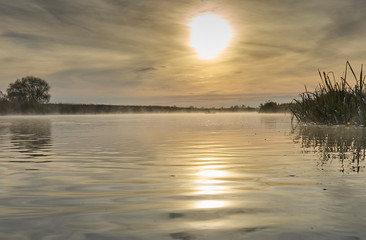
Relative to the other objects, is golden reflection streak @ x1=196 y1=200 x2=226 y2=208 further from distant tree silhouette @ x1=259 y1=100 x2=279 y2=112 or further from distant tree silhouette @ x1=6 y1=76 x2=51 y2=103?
distant tree silhouette @ x1=6 y1=76 x2=51 y2=103

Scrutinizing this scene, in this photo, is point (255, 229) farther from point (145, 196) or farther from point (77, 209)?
point (77, 209)

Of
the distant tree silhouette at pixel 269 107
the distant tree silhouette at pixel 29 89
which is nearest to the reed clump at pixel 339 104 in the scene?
the distant tree silhouette at pixel 269 107

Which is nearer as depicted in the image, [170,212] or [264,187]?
[170,212]

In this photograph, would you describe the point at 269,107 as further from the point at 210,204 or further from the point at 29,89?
the point at 29,89

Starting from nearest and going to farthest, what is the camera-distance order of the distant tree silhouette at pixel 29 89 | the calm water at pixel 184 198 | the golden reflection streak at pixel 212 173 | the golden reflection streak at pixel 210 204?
the calm water at pixel 184 198 < the golden reflection streak at pixel 210 204 < the golden reflection streak at pixel 212 173 < the distant tree silhouette at pixel 29 89

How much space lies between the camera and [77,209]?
344cm

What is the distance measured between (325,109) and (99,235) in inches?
662

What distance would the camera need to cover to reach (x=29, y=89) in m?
91.4

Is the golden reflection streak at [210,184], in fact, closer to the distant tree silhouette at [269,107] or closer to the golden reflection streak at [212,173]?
the golden reflection streak at [212,173]

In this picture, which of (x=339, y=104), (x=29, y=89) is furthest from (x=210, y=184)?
(x=29, y=89)

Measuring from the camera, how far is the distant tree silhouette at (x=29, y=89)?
90188 mm

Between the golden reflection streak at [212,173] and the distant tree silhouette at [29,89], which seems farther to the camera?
the distant tree silhouette at [29,89]

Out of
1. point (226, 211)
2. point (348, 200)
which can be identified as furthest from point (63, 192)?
point (348, 200)

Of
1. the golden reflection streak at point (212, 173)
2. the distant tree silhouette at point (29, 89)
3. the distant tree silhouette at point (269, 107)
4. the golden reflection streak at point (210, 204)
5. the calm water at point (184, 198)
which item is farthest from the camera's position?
the distant tree silhouette at point (29, 89)
